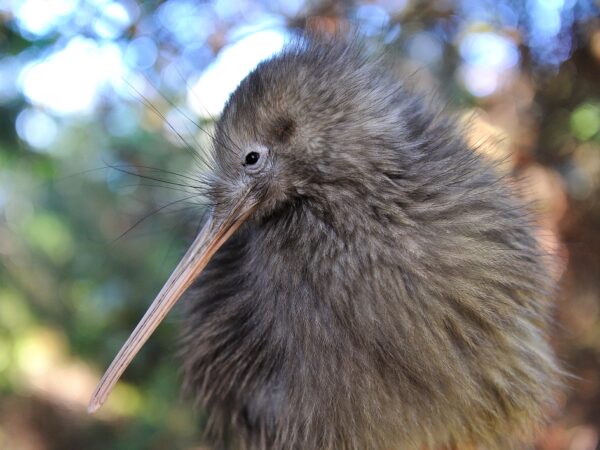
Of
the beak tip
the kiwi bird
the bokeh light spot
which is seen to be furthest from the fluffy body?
the bokeh light spot

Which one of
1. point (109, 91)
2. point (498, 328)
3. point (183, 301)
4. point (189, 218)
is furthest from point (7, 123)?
point (498, 328)

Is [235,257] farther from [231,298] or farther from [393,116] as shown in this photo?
[393,116]

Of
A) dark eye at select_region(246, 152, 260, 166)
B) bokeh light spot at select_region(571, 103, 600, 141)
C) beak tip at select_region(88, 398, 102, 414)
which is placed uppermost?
bokeh light spot at select_region(571, 103, 600, 141)

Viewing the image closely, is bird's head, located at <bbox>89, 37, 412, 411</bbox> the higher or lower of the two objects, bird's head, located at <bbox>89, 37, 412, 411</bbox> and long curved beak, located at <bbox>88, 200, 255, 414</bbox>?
the higher

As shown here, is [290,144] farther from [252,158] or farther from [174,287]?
[174,287]

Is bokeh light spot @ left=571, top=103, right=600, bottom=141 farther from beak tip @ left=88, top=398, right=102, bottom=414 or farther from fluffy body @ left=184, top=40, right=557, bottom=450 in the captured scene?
beak tip @ left=88, top=398, right=102, bottom=414

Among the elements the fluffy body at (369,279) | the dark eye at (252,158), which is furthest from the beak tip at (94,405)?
the dark eye at (252,158)

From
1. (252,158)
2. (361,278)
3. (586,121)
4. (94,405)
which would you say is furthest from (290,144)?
(586,121)

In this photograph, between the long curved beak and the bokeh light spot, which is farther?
the bokeh light spot
